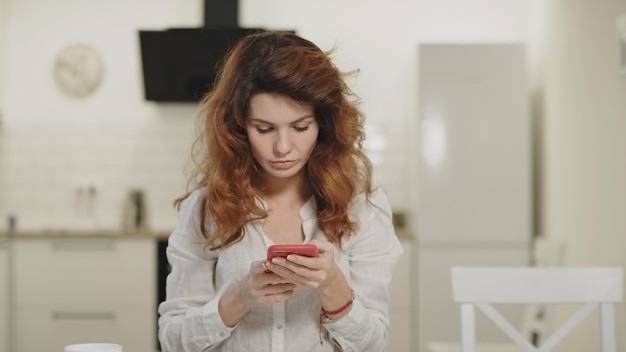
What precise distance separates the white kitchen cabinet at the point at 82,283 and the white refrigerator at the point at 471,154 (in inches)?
61.6

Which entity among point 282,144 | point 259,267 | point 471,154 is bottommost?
point 259,267

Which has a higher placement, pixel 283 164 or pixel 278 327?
pixel 283 164

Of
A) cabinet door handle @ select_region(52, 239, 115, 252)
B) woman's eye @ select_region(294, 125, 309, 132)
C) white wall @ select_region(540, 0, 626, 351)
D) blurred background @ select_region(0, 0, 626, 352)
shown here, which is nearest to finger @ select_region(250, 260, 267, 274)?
woman's eye @ select_region(294, 125, 309, 132)

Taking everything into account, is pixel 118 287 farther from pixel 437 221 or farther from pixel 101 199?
pixel 437 221

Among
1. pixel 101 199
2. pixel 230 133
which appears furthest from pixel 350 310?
pixel 101 199

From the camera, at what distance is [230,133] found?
1637mm

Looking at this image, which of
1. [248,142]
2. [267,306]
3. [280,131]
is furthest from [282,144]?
[267,306]

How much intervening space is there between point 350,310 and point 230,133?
1.35ft

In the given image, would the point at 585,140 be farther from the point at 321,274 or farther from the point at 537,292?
the point at 321,274

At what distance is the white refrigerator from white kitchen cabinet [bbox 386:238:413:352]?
6cm

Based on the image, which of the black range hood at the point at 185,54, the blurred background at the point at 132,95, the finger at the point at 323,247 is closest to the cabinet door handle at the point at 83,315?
the blurred background at the point at 132,95

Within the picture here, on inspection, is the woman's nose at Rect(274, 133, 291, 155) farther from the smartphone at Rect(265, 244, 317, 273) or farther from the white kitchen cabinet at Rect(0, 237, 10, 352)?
the white kitchen cabinet at Rect(0, 237, 10, 352)

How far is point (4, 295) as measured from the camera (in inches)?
181

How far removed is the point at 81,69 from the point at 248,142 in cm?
391
